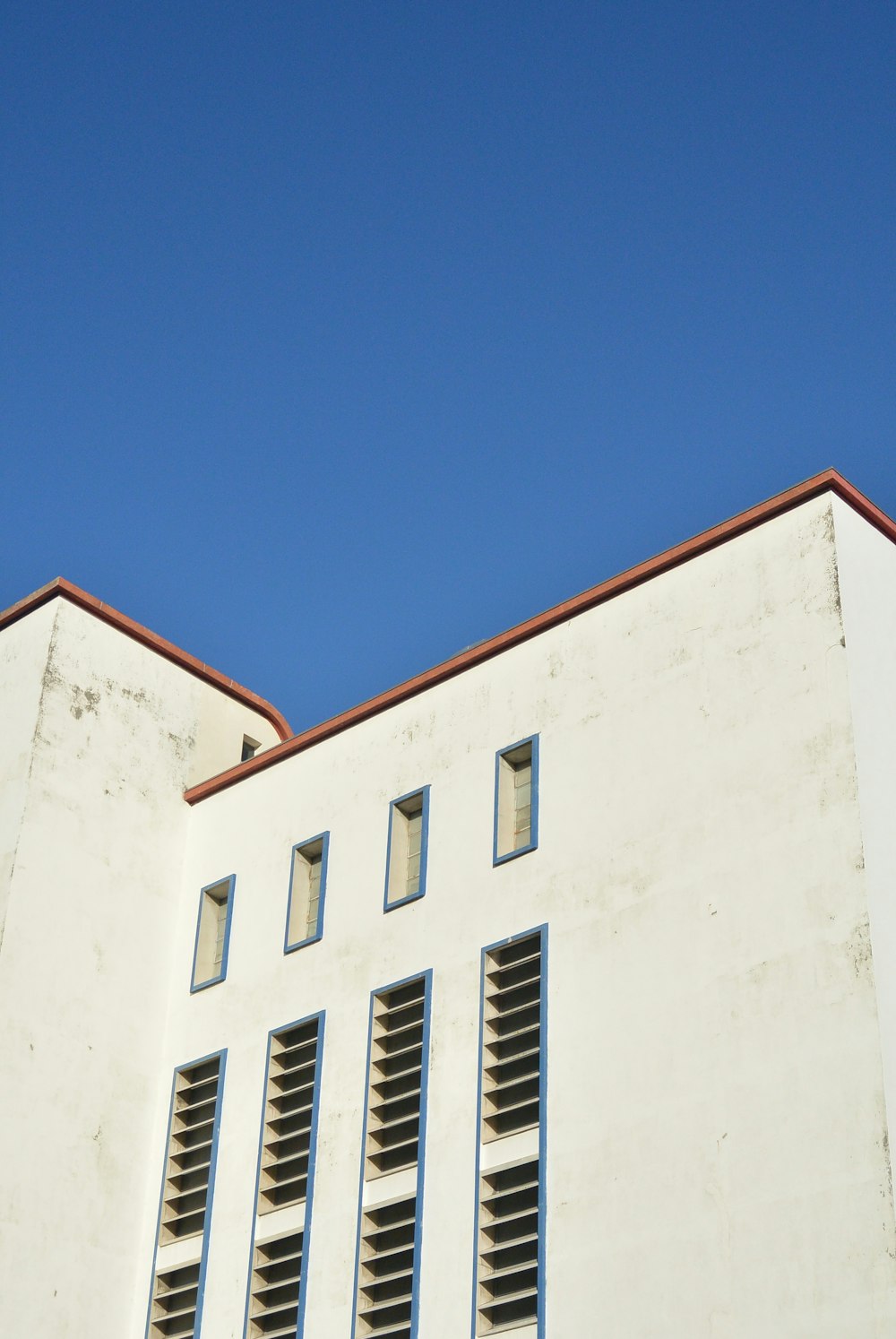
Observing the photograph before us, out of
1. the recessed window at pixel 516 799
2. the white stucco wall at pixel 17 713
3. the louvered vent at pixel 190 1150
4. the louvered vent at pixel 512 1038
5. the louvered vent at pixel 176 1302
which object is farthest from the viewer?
the white stucco wall at pixel 17 713

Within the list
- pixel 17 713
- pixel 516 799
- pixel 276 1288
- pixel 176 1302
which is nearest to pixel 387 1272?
pixel 276 1288

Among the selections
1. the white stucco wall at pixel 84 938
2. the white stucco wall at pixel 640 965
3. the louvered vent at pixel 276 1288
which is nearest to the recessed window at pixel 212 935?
the white stucco wall at pixel 640 965

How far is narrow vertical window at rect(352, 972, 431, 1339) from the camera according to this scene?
20.2 metres

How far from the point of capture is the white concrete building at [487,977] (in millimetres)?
17906

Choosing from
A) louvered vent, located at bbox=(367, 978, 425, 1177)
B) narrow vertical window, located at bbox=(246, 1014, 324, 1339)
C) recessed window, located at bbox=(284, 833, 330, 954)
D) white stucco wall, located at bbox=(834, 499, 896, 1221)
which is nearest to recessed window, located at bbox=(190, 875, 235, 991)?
recessed window, located at bbox=(284, 833, 330, 954)

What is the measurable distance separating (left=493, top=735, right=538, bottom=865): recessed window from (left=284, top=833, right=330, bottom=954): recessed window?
3.00m

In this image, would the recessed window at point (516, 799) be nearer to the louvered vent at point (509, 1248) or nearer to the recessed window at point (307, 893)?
Result: the recessed window at point (307, 893)

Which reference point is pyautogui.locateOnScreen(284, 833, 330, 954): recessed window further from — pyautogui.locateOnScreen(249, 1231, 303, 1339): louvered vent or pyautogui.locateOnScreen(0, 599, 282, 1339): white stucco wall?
pyautogui.locateOnScreen(249, 1231, 303, 1339): louvered vent

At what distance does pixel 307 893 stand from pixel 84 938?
3.05 meters

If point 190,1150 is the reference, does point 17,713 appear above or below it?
above

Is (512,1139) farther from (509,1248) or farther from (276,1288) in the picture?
(276,1288)

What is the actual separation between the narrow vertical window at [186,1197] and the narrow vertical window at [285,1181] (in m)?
0.97

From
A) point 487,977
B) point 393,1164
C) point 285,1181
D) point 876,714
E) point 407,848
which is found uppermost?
point 407,848

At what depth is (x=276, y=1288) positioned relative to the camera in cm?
2155
